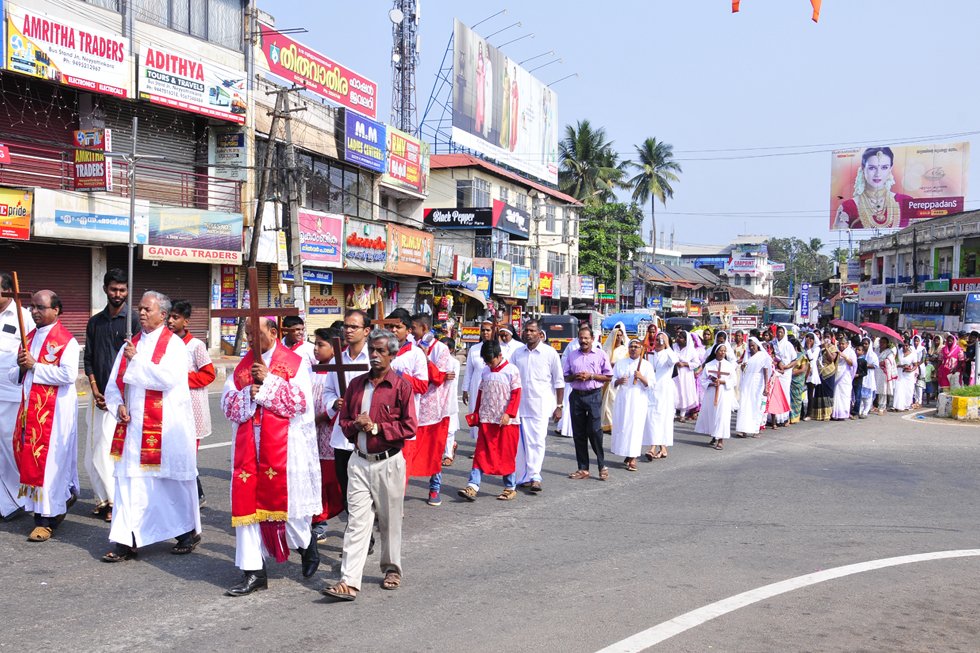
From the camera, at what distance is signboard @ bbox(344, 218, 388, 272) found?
2902cm

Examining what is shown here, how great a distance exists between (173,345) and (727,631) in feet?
13.6

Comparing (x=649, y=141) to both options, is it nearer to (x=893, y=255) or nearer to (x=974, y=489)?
(x=893, y=255)

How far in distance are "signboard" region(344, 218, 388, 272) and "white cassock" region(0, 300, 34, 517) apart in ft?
71.1

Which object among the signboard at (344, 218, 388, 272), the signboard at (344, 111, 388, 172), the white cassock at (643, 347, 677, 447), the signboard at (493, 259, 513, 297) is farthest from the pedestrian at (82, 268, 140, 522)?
the signboard at (493, 259, 513, 297)

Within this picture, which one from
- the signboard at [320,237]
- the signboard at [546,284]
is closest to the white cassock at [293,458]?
the signboard at [320,237]

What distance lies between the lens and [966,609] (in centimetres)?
572

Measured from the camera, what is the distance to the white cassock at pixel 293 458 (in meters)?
5.55

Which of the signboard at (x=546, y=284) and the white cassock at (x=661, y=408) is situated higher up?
the signboard at (x=546, y=284)

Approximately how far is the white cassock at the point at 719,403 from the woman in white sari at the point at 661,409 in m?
1.48

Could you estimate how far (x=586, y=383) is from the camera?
9.79m

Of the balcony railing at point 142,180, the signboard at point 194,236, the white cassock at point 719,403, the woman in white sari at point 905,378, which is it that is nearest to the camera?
the white cassock at point 719,403

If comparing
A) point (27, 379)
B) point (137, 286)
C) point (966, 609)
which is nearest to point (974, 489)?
point (966, 609)

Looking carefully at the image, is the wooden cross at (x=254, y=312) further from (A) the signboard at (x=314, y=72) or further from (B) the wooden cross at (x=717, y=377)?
(A) the signboard at (x=314, y=72)

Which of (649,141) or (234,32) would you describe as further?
(649,141)
